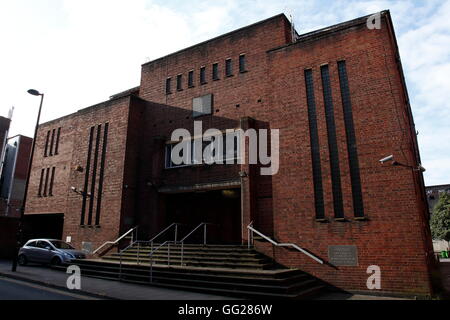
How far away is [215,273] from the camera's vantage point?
33.5 ft

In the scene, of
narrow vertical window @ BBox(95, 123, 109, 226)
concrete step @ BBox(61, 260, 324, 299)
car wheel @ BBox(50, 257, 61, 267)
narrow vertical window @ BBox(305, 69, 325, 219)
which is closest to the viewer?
concrete step @ BBox(61, 260, 324, 299)

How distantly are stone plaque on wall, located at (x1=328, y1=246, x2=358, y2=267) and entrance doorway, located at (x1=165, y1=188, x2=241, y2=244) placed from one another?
20.0 feet

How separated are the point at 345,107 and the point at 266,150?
3463 mm

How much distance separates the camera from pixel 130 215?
→ 16.5 m

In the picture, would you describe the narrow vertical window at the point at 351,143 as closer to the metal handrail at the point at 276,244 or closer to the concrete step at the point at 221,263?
the metal handrail at the point at 276,244

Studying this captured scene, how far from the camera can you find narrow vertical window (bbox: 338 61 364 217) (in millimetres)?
10820

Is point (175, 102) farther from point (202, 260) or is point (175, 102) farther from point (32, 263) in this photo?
point (32, 263)

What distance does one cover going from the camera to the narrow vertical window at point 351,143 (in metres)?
10.8

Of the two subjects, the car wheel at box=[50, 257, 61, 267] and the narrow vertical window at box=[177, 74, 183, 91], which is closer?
the car wheel at box=[50, 257, 61, 267]

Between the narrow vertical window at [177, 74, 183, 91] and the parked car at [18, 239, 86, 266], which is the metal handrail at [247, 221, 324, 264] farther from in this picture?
the narrow vertical window at [177, 74, 183, 91]

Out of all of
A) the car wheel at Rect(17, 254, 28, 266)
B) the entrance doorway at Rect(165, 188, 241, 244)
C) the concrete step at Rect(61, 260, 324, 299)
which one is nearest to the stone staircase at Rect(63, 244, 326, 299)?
the concrete step at Rect(61, 260, 324, 299)
